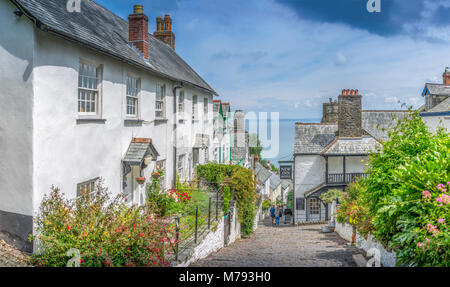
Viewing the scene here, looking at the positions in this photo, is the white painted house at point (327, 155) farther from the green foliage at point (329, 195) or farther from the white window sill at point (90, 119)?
the white window sill at point (90, 119)

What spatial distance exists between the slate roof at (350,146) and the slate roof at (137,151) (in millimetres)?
17942

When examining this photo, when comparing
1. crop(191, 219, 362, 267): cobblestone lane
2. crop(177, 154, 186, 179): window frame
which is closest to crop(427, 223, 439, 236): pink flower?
crop(191, 219, 362, 267): cobblestone lane

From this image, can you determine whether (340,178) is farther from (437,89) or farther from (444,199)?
(444,199)

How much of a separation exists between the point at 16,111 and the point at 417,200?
849cm

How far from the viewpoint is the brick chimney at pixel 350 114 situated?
25.9m

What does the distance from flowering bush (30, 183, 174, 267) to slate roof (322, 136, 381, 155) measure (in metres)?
21.2

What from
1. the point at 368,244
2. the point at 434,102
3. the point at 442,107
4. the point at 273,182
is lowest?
the point at 273,182

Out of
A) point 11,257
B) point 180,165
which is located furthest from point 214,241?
point 11,257

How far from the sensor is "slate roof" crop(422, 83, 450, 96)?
26203 mm

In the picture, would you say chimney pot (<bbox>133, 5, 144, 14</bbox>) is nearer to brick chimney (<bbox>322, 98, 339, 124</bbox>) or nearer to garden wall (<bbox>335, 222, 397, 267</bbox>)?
garden wall (<bbox>335, 222, 397, 267</bbox>)

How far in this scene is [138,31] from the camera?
13.7 meters

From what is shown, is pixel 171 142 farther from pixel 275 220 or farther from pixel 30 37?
pixel 275 220
